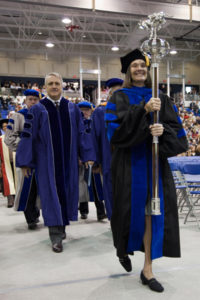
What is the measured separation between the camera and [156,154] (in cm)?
231

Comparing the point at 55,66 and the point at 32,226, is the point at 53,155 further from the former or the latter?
the point at 55,66

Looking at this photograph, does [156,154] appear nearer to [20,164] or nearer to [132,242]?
[132,242]

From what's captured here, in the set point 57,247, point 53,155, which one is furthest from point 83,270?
point 53,155

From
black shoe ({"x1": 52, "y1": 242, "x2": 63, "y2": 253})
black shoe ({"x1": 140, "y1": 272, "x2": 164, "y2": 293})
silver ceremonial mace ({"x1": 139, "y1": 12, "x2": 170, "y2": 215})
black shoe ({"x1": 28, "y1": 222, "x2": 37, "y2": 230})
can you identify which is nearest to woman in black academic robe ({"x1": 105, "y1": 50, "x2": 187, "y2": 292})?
black shoe ({"x1": 140, "y1": 272, "x2": 164, "y2": 293})

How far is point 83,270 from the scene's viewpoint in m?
2.94

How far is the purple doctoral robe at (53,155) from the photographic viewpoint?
140 inches

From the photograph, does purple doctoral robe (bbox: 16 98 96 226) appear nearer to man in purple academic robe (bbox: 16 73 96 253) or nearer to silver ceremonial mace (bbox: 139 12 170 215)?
man in purple academic robe (bbox: 16 73 96 253)

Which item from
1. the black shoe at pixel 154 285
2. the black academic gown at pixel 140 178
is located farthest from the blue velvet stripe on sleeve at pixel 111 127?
the black shoe at pixel 154 285

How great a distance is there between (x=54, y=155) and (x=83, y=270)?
1263 mm

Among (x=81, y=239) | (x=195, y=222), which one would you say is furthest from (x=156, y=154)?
(x=195, y=222)

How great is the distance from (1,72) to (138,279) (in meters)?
24.9

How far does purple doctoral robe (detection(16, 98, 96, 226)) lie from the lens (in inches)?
140

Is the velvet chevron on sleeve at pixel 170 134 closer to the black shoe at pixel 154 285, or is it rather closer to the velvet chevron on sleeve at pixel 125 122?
the velvet chevron on sleeve at pixel 125 122

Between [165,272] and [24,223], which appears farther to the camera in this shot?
[24,223]
